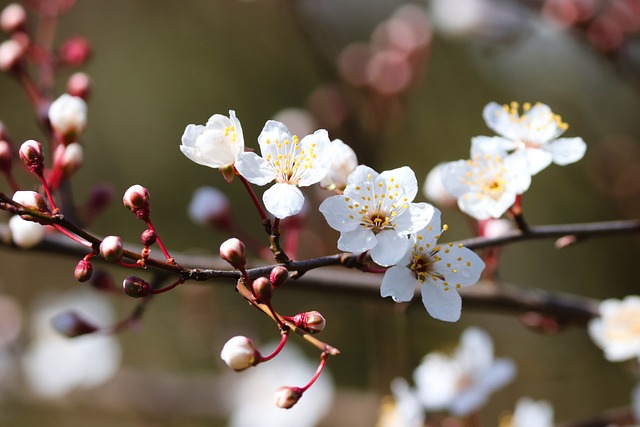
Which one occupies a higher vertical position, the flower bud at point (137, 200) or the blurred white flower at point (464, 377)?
the flower bud at point (137, 200)

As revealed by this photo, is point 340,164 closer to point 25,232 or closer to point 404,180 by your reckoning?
point 404,180

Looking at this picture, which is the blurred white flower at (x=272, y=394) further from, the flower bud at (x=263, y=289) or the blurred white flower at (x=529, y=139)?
the flower bud at (x=263, y=289)

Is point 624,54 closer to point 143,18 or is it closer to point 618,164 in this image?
point 618,164

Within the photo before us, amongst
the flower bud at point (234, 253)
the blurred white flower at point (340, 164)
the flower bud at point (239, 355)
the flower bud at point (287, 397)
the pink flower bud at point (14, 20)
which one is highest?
the pink flower bud at point (14, 20)

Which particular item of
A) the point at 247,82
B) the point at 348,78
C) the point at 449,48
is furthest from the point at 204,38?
the point at 348,78

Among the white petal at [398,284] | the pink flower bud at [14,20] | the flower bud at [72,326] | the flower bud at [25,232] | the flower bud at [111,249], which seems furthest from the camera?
the pink flower bud at [14,20]

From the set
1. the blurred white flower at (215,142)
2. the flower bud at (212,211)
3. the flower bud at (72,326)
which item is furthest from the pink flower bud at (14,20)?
the blurred white flower at (215,142)
